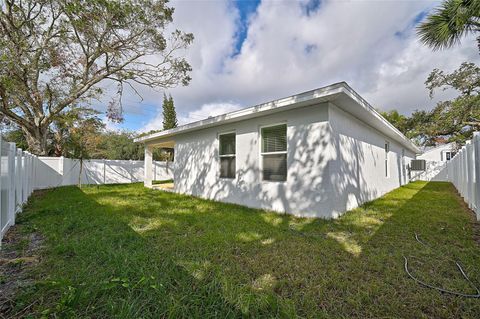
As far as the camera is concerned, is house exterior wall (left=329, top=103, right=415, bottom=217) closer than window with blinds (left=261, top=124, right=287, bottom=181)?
Yes

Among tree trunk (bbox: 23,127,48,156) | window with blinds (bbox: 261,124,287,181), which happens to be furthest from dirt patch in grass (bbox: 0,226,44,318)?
tree trunk (bbox: 23,127,48,156)

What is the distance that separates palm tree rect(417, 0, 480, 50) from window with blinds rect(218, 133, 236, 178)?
5.97 metres

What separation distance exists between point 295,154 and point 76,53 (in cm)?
1101

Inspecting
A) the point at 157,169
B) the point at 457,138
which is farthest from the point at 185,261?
the point at 457,138

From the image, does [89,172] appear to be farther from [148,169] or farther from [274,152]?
[274,152]

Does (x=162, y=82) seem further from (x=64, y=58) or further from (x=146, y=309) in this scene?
(x=146, y=309)

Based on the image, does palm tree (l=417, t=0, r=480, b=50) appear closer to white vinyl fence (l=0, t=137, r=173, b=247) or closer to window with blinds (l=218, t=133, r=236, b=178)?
window with blinds (l=218, t=133, r=236, b=178)

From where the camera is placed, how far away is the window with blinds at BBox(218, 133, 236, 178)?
6.52 meters

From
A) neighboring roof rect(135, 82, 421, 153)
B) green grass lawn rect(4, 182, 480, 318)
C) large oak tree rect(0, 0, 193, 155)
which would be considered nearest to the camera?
green grass lawn rect(4, 182, 480, 318)

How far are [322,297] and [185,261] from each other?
1498 mm

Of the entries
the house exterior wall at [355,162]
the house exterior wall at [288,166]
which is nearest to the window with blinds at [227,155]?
the house exterior wall at [288,166]

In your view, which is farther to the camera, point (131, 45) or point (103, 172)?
point (103, 172)

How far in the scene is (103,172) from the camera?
13.3m

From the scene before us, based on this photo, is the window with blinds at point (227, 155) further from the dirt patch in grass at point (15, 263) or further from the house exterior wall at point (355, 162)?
the dirt patch in grass at point (15, 263)
